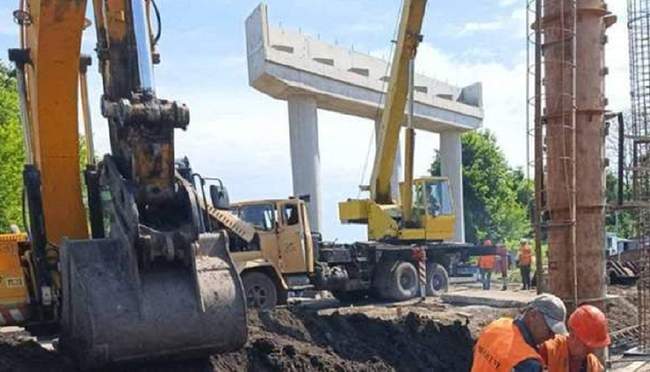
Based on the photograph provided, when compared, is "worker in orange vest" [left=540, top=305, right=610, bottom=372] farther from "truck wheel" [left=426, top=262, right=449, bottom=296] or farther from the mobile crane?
"truck wheel" [left=426, top=262, right=449, bottom=296]

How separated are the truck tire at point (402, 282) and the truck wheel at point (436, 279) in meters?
0.74

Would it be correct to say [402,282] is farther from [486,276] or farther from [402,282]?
[486,276]

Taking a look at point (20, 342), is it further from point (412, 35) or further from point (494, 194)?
point (494, 194)

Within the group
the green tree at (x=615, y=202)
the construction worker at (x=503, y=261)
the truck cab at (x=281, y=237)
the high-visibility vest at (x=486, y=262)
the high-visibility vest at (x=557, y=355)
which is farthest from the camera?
the construction worker at (x=503, y=261)

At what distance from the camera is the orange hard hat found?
13.4ft

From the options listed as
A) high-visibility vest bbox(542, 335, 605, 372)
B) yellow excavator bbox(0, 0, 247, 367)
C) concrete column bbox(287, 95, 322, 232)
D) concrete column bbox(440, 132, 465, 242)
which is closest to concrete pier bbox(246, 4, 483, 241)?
concrete column bbox(287, 95, 322, 232)

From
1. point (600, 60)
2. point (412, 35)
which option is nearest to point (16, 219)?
point (412, 35)

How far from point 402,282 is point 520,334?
14.7 meters

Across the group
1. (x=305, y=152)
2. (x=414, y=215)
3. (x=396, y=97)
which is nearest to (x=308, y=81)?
(x=305, y=152)

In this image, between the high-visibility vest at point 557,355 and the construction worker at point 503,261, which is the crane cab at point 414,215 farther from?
the high-visibility vest at point 557,355

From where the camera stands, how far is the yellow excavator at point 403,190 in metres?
17.8

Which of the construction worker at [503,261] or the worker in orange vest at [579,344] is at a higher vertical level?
the worker in orange vest at [579,344]

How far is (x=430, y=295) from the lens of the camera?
19.3 m

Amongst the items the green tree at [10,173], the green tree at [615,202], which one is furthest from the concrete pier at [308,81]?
the green tree at [10,173]
